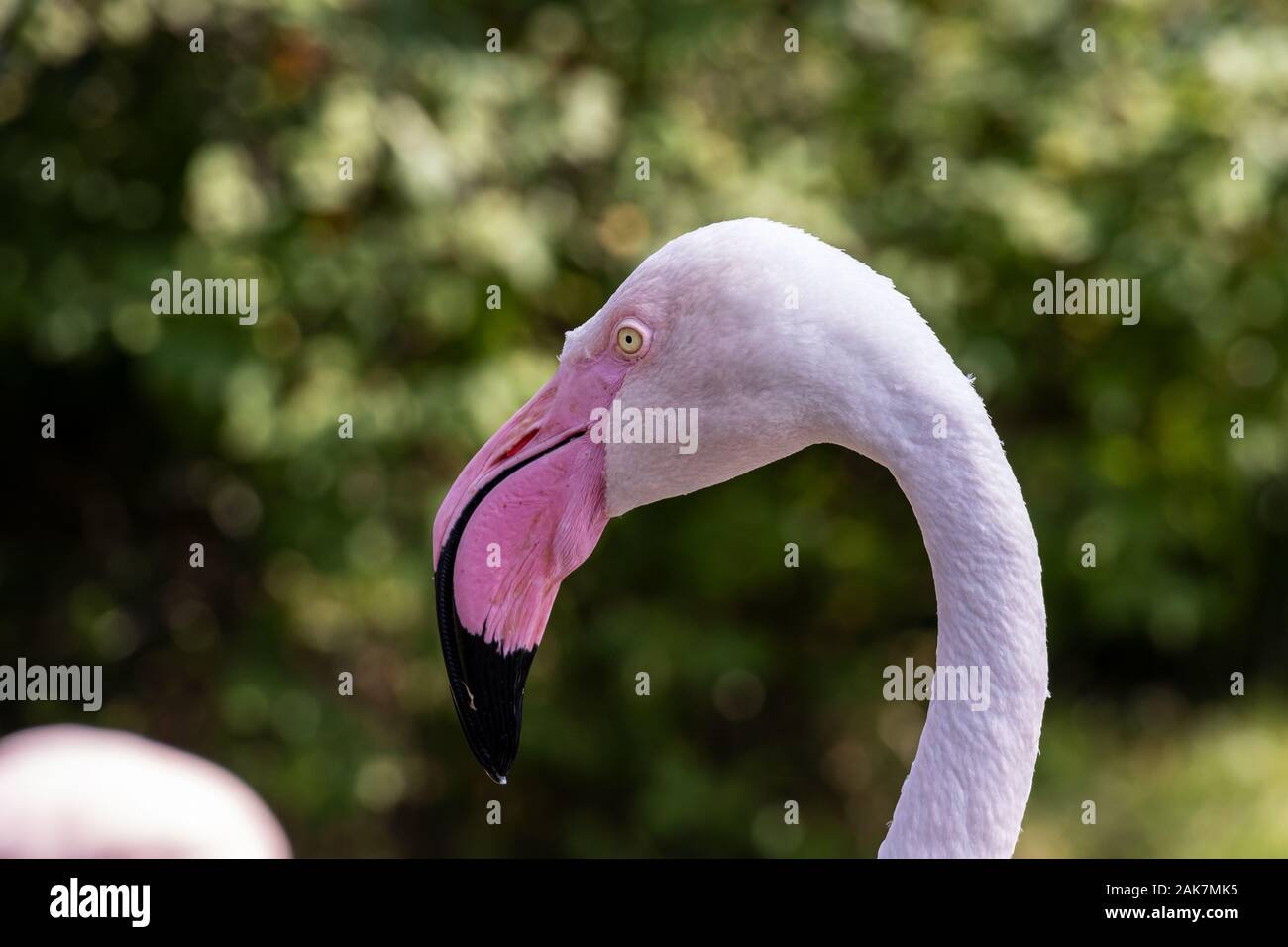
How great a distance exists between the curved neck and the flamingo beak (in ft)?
1.50

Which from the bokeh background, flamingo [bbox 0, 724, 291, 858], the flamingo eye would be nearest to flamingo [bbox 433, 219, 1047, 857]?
the flamingo eye

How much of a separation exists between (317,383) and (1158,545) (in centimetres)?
284

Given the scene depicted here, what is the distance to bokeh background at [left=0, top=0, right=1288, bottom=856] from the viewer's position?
150 inches

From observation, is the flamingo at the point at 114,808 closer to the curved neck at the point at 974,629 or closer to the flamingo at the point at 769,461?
the flamingo at the point at 769,461

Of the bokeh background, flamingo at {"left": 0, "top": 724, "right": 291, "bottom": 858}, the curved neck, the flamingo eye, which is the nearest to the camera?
the curved neck

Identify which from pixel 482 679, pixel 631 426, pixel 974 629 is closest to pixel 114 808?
pixel 482 679

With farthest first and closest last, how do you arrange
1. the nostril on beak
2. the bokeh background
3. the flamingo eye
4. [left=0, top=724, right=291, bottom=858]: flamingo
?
1. the bokeh background
2. [left=0, top=724, right=291, bottom=858]: flamingo
3. the nostril on beak
4. the flamingo eye

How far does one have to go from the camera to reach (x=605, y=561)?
4574mm

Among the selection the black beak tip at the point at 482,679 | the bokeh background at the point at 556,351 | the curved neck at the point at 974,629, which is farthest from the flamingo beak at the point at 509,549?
the bokeh background at the point at 556,351

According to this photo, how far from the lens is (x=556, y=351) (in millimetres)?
4277

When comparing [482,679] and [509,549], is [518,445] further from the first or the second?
[482,679]

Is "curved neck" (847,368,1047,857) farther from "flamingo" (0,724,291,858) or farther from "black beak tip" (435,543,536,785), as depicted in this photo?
"flamingo" (0,724,291,858)
